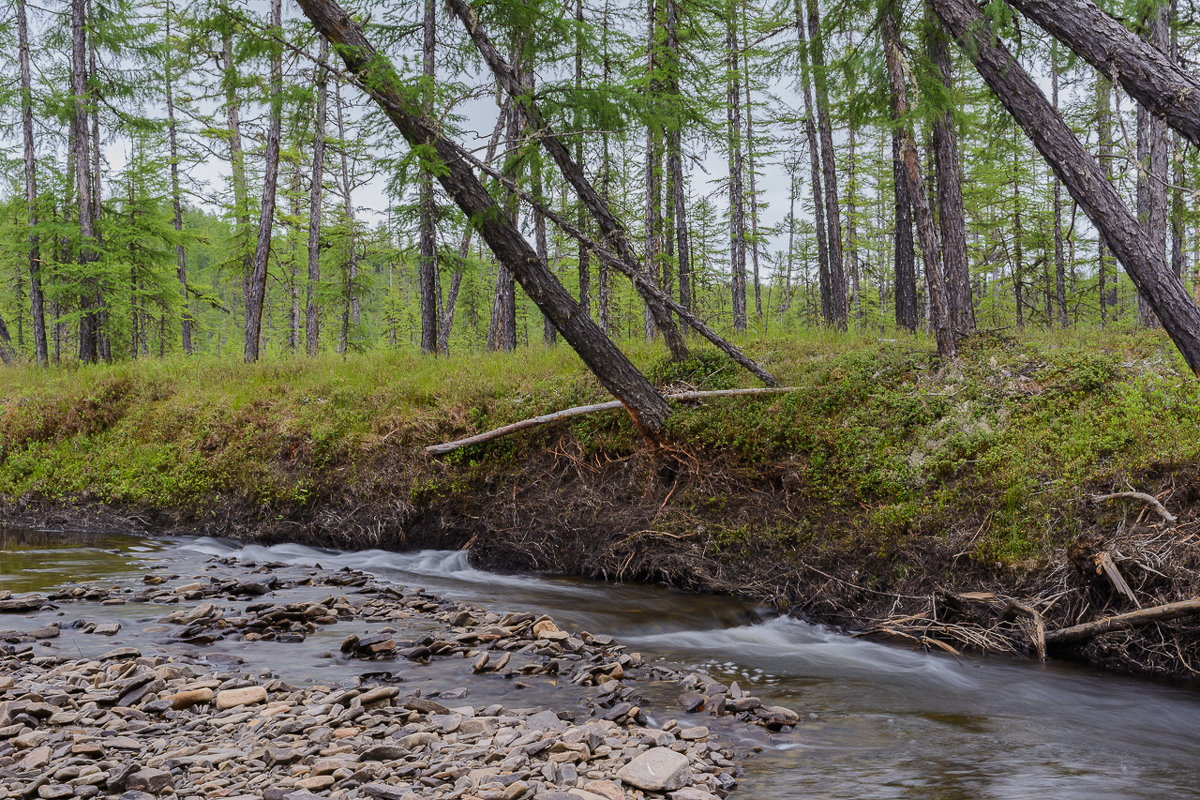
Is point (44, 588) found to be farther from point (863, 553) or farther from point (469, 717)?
point (863, 553)

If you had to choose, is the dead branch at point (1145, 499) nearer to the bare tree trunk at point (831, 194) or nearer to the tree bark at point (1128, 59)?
the tree bark at point (1128, 59)

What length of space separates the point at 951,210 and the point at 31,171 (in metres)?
23.3

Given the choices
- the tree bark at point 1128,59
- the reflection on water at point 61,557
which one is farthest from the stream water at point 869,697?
the tree bark at point 1128,59

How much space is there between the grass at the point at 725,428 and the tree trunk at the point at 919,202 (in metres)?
0.41

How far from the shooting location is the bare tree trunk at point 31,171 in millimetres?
17531

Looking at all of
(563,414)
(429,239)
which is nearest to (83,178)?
(429,239)

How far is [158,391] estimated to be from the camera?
13406 mm

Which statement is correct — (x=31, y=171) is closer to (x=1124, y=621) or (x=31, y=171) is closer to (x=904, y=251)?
(x=904, y=251)

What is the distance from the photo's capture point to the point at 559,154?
29.8ft

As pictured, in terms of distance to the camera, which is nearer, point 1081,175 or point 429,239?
point 1081,175

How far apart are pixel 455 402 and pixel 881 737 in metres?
7.77

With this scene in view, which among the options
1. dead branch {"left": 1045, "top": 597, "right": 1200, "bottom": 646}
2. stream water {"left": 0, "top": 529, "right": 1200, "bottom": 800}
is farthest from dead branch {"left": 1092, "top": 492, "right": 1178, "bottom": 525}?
stream water {"left": 0, "top": 529, "right": 1200, "bottom": 800}

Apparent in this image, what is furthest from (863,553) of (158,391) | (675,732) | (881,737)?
(158,391)

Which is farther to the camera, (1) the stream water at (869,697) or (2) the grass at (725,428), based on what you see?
(2) the grass at (725,428)
